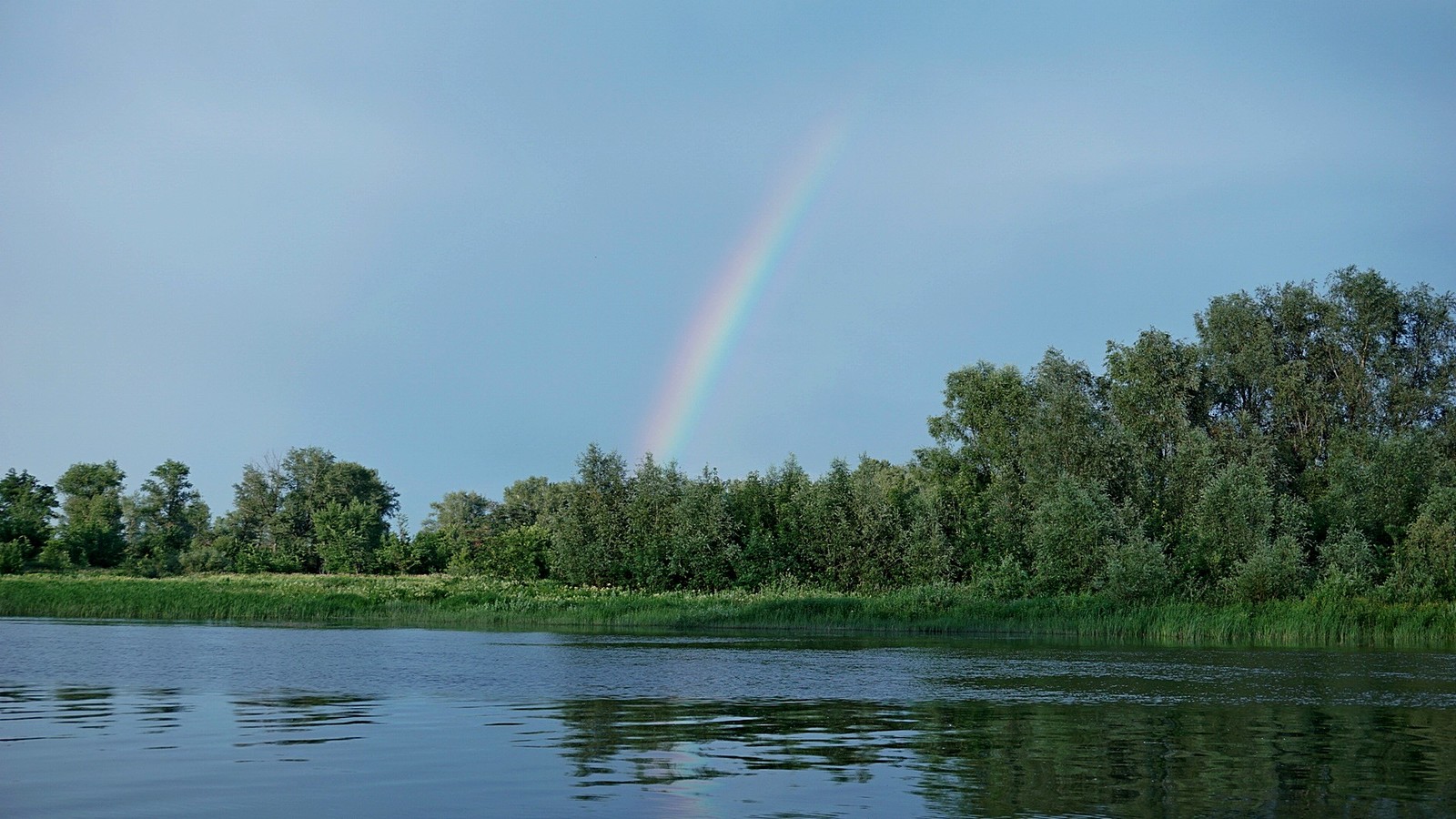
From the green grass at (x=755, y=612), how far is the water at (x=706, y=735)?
16431 millimetres

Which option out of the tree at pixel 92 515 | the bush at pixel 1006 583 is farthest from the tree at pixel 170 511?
the bush at pixel 1006 583

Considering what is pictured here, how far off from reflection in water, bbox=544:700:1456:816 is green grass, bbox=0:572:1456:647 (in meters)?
32.4

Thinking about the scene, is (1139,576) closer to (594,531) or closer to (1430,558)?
(1430,558)

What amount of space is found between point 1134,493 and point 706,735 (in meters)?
66.4

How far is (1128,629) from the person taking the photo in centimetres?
5859

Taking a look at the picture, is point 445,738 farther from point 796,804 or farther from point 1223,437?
point 1223,437

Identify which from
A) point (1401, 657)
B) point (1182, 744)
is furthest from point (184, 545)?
point (1182, 744)

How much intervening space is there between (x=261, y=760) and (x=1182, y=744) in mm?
14731

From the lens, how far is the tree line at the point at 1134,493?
70.4 m

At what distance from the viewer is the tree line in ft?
231

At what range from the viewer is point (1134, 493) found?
81.6 m

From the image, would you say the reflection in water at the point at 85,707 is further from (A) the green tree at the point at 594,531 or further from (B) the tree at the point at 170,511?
(B) the tree at the point at 170,511

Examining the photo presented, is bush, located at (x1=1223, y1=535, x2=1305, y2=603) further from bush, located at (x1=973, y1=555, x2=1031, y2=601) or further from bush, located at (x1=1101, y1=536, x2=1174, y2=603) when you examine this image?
bush, located at (x1=973, y1=555, x2=1031, y2=601)

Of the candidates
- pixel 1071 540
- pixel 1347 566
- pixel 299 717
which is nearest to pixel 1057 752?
pixel 299 717
